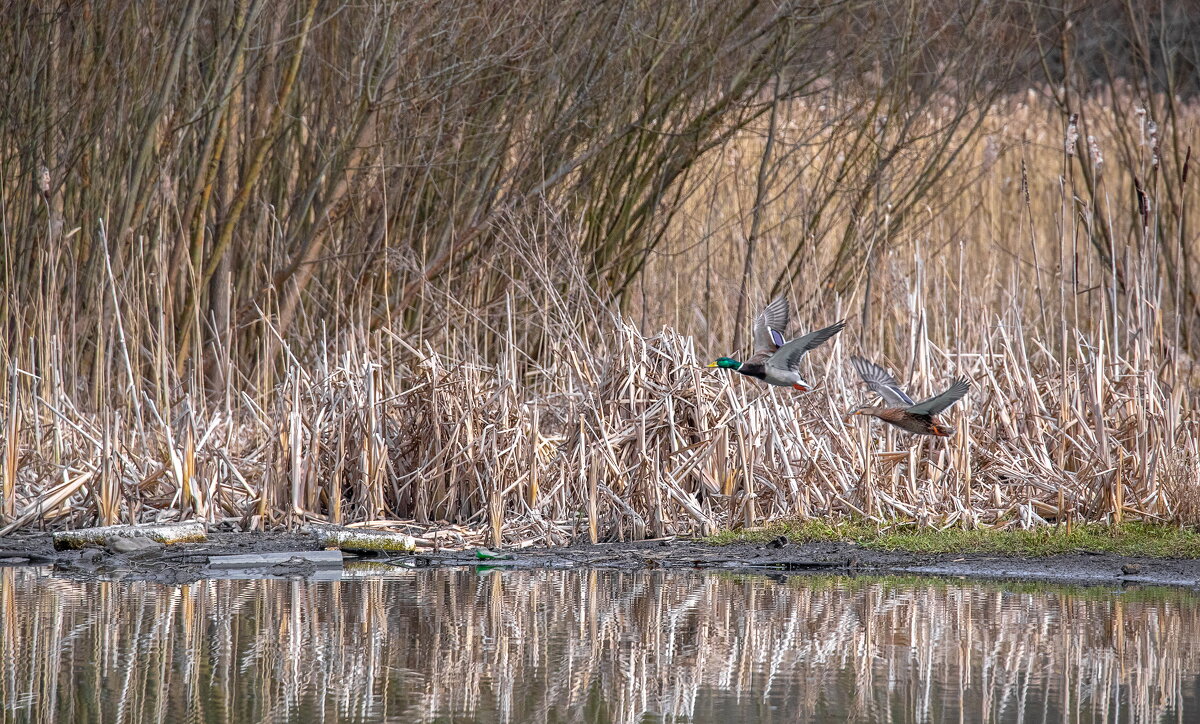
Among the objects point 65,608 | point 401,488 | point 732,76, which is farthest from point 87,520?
point 732,76

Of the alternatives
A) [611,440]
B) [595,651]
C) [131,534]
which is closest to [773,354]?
[611,440]

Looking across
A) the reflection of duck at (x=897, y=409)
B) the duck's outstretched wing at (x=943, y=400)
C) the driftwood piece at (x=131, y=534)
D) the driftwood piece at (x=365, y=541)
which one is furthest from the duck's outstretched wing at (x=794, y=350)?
the driftwood piece at (x=131, y=534)

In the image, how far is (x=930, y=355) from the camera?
24.2 ft

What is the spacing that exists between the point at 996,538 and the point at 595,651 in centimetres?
258

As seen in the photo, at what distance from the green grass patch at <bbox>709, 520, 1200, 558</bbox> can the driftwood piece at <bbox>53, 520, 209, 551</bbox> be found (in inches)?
87.8

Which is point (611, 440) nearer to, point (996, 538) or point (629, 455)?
point (629, 455)

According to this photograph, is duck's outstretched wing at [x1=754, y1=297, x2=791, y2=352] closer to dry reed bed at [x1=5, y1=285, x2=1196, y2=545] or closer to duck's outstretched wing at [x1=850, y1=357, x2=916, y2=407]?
duck's outstretched wing at [x1=850, y1=357, x2=916, y2=407]

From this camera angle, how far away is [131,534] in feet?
21.3

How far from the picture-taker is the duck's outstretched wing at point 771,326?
18.9 ft

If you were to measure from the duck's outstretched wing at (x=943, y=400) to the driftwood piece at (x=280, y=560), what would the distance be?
235 cm

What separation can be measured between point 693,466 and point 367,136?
354 cm

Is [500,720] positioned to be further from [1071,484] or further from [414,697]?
[1071,484]

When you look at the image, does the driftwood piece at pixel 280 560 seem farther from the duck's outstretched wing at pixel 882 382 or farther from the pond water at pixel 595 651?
the duck's outstretched wing at pixel 882 382

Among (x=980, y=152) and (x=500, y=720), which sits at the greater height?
(x=980, y=152)
